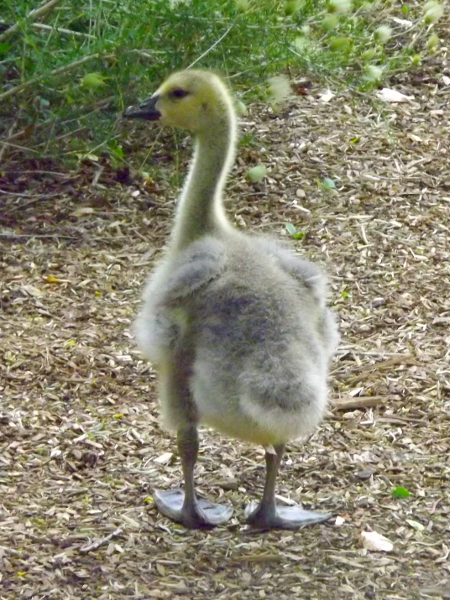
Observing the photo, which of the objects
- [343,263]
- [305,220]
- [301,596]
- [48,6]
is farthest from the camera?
[305,220]

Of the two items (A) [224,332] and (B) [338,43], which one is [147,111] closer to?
(A) [224,332]

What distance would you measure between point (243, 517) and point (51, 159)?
3587mm

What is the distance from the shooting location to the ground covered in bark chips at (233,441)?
405cm

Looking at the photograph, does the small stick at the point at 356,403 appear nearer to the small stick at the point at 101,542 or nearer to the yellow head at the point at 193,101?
the small stick at the point at 101,542

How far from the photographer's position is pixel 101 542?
4.13 metres

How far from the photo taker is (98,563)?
4020 millimetres

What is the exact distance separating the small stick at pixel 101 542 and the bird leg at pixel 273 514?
0.53m

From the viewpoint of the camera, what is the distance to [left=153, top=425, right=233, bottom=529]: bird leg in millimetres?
4316

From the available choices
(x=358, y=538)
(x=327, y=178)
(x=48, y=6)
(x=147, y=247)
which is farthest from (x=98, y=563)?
(x=327, y=178)

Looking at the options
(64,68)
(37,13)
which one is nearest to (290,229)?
(64,68)

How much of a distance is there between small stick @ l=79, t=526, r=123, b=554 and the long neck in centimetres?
115

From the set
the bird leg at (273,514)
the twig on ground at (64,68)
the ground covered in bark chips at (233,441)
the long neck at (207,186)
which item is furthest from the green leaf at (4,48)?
the bird leg at (273,514)

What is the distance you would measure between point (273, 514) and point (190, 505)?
330 mm

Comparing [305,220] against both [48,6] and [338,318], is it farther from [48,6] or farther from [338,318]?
[48,6]
